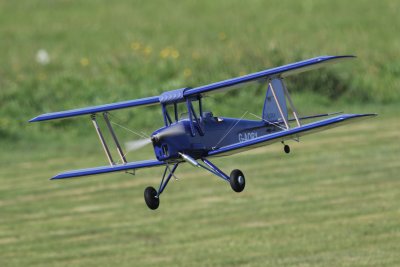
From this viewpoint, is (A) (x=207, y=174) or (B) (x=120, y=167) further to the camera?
(A) (x=207, y=174)

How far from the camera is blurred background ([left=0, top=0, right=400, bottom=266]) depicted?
133ft

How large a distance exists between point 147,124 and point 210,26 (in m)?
22.8

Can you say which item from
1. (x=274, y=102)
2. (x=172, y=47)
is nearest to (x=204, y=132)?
(x=274, y=102)

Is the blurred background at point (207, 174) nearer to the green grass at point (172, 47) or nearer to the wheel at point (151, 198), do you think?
the green grass at point (172, 47)

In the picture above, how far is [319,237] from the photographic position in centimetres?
4103

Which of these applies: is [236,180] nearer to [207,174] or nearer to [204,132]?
[204,132]

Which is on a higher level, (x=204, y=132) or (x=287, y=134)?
(x=204, y=132)

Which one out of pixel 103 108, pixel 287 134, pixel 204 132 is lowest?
pixel 287 134

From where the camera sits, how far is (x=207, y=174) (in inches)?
2035

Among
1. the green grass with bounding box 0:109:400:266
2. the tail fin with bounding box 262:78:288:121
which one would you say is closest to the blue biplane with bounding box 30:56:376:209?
the tail fin with bounding box 262:78:288:121

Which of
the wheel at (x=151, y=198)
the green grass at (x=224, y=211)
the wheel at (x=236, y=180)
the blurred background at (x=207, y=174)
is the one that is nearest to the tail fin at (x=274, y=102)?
the wheel at (x=236, y=180)

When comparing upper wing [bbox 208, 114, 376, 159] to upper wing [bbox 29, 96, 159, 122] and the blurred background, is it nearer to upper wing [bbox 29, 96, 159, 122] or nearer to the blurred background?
upper wing [bbox 29, 96, 159, 122]

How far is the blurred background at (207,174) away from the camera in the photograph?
133 ft

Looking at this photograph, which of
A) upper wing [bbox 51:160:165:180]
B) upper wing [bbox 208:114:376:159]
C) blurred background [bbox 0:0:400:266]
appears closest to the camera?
upper wing [bbox 208:114:376:159]
